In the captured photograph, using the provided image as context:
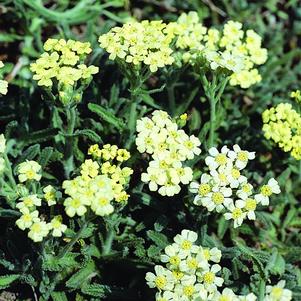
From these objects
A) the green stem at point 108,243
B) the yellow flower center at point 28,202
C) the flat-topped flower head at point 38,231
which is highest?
the yellow flower center at point 28,202

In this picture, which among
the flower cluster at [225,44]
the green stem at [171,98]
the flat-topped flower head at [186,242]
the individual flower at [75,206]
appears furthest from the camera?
the green stem at [171,98]

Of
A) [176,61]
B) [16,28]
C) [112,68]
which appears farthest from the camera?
[16,28]

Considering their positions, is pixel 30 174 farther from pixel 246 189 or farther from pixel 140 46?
pixel 246 189

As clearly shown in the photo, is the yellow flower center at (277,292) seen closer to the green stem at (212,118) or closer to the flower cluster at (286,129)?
the flower cluster at (286,129)

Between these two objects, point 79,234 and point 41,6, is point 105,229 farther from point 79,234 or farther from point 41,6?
point 41,6

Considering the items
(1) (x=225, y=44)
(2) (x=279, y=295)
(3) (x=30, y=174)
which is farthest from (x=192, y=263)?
(1) (x=225, y=44)

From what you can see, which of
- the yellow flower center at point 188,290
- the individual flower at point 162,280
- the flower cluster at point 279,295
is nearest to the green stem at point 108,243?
the individual flower at point 162,280

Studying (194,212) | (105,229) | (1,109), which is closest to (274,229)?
(194,212)
